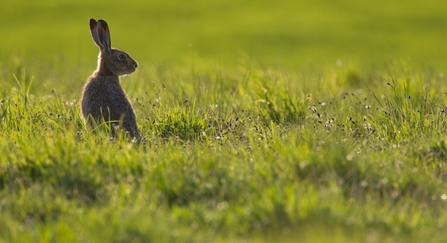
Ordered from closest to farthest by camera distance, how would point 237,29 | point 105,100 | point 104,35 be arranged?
point 105,100
point 104,35
point 237,29

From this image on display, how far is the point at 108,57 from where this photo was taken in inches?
Result: 311

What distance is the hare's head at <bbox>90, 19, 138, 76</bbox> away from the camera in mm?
7758

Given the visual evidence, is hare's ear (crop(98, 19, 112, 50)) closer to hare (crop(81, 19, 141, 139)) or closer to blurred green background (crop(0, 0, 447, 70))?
hare (crop(81, 19, 141, 139))

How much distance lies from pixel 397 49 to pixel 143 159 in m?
16.5

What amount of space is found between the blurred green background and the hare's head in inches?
439

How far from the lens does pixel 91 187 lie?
204 inches

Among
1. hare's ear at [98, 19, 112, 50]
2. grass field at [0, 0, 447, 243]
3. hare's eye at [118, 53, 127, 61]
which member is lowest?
grass field at [0, 0, 447, 243]

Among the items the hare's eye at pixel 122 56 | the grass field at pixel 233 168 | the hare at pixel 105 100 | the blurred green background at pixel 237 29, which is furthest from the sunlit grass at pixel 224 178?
the blurred green background at pixel 237 29

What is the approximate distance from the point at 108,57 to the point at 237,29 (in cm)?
1683

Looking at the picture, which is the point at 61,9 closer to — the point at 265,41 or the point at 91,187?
the point at 265,41

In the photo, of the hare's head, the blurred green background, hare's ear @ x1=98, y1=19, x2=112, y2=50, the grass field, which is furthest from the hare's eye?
the blurred green background

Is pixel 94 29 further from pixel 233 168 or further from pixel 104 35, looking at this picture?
pixel 233 168

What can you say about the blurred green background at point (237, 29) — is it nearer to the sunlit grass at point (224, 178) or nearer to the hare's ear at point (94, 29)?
the hare's ear at point (94, 29)

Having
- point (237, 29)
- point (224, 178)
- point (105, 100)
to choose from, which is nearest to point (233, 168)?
point (224, 178)
